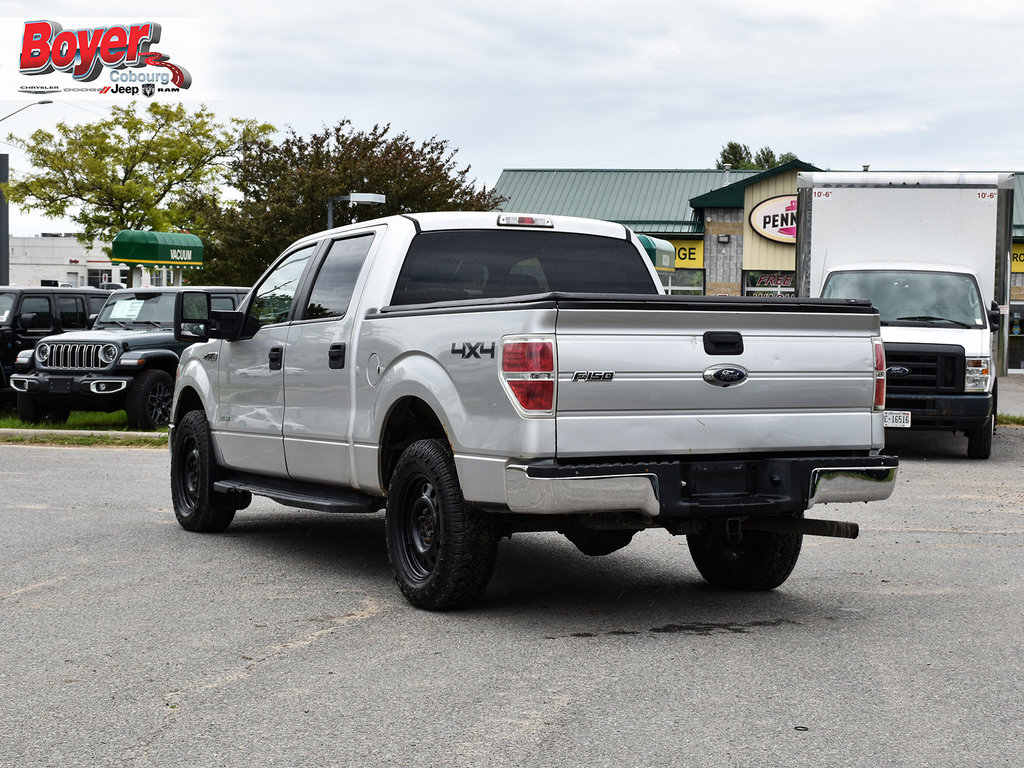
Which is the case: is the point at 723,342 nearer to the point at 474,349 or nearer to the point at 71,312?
the point at 474,349

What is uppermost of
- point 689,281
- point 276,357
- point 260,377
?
point 689,281

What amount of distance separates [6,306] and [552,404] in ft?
51.5

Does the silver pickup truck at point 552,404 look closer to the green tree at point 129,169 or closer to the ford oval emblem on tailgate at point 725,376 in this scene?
the ford oval emblem on tailgate at point 725,376

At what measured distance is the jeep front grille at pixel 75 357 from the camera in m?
17.3

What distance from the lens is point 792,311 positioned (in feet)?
21.4

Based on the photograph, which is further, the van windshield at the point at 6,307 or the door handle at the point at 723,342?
the van windshield at the point at 6,307

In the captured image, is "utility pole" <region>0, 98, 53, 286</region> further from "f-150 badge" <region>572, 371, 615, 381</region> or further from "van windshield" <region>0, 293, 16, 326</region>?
"f-150 badge" <region>572, 371, 615, 381</region>

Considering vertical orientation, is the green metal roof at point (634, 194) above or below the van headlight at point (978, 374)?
above

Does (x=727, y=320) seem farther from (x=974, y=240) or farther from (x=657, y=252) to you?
(x=657, y=252)

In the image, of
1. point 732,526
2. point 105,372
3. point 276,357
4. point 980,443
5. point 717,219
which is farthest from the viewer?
point 717,219

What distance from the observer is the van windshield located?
Answer: 63.9ft

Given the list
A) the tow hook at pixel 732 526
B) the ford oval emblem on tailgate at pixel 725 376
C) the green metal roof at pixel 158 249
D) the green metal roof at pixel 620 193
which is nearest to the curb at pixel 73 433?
the tow hook at pixel 732 526

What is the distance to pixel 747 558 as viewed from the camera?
7430mm

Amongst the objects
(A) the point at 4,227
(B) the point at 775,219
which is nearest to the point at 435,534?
(B) the point at 775,219
